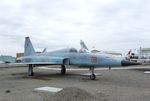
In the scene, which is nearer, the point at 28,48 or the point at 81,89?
the point at 81,89

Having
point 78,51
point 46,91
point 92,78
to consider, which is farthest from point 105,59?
point 46,91

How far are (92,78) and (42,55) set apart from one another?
21.9 feet

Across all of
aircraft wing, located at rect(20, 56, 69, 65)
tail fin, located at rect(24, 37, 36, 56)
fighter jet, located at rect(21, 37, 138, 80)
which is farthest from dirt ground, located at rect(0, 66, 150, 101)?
tail fin, located at rect(24, 37, 36, 56)

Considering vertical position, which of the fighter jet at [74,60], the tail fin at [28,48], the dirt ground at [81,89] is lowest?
the dirt ground at [81,89]

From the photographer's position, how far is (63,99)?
26.6ft

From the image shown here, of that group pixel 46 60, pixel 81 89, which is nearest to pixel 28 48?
pixel 46 60

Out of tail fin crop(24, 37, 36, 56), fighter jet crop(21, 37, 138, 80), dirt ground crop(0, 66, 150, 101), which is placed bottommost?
dirt ground crop(0, 66, 150, 101)

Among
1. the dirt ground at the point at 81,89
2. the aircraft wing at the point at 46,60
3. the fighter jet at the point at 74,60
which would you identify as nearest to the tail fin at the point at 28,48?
the fighter jet at the point at 74,60

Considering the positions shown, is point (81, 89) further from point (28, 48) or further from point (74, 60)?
point (28, 48)

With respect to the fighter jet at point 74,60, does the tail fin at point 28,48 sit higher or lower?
higher

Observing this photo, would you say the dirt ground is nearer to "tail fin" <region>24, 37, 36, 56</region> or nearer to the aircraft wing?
Answer: the aircraft wing

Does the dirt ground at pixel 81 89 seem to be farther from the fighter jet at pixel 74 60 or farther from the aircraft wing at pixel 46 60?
the aircraft wing at pixel 46 60

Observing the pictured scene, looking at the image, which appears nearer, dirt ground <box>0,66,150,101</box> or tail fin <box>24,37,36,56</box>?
dirt ground <box>0,66,150,101</box>

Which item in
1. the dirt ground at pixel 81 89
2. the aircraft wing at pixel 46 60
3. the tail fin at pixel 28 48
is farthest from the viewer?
the tail fin at pixel 28 48
